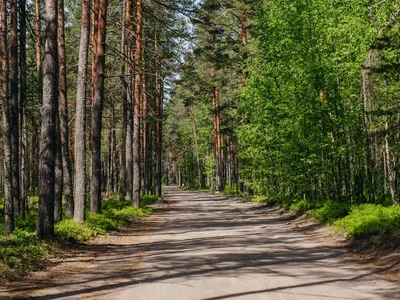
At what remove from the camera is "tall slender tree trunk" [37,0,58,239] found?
469 inches

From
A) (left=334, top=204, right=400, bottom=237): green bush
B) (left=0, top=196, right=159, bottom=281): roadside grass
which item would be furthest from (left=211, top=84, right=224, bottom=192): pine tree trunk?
(left=334, top=204, right=400, bottom=237): green bush

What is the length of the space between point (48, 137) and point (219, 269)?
6.12m

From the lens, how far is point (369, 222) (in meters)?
12.7

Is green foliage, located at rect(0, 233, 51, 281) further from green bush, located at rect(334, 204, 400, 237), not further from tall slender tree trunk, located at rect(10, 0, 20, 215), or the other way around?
green bush, located at rect(334, 204, 400, 237)

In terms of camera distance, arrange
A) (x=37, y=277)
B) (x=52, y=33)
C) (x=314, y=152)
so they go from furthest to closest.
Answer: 1. (x=314, y=152)
2. (x=52, y=33)
3. (x=37, y=277)

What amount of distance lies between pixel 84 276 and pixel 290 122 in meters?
13.9

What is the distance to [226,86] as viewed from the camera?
4375cm

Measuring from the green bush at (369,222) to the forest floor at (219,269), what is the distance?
0.50m

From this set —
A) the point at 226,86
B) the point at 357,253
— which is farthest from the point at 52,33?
the point at 226,86

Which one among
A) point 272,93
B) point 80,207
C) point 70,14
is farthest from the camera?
point 70,14

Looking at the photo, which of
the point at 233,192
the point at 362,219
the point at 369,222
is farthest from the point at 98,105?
the point at 233,192

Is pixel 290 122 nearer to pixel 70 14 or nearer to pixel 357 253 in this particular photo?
pixel 357 253

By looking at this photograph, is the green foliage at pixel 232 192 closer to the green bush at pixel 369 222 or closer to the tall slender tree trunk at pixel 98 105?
the tall slender tree trunk at pixel 98 105

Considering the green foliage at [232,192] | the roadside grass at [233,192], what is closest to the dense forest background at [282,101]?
the roadside grass at [233,192]
